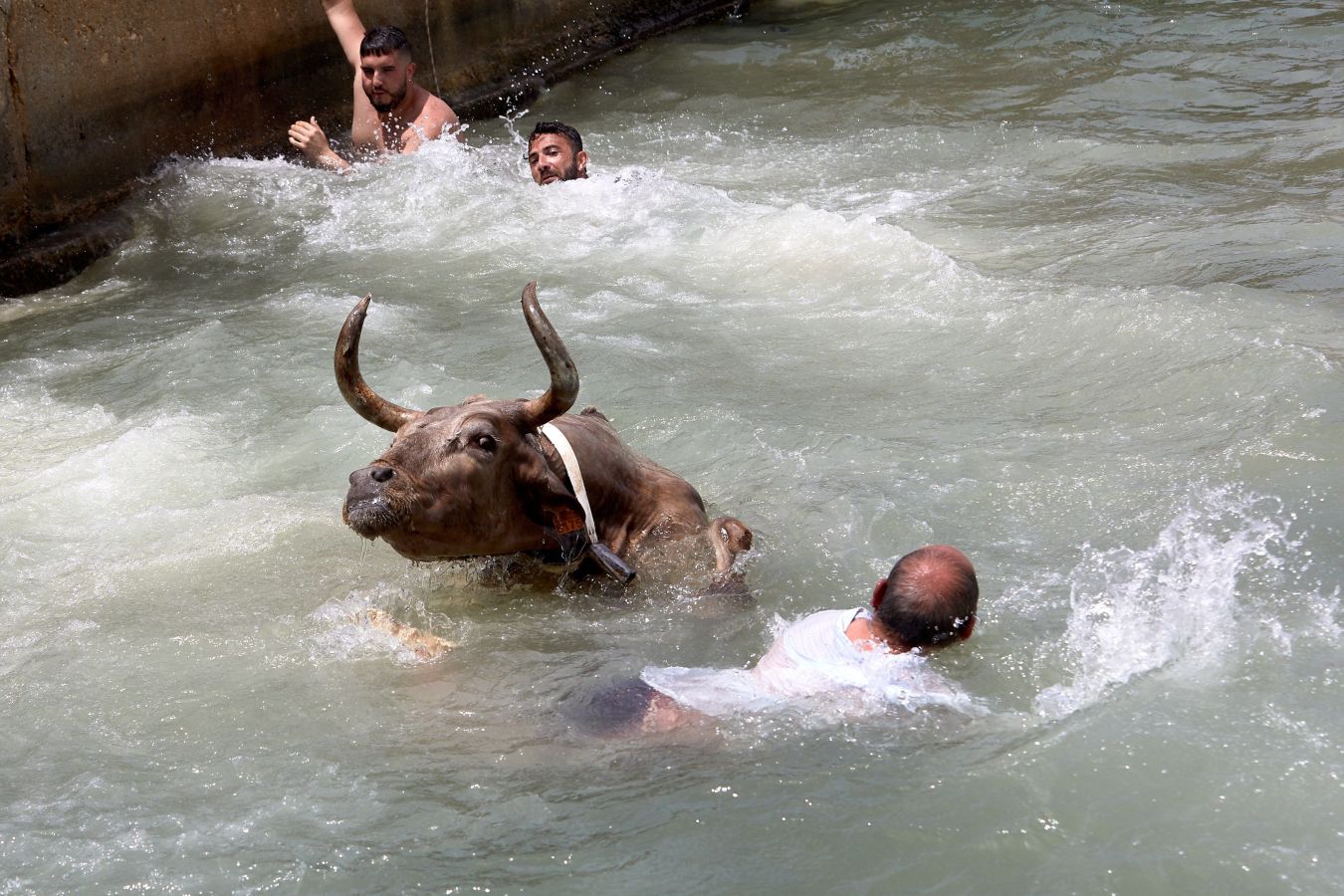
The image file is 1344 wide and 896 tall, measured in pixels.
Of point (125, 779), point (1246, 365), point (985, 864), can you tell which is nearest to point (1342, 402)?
point (1246, 365)

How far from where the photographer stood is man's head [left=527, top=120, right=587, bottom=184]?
9.73 m

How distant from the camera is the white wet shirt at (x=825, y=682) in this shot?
4.12 meters

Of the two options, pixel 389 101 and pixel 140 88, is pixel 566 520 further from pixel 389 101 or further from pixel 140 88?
pixel 389 101

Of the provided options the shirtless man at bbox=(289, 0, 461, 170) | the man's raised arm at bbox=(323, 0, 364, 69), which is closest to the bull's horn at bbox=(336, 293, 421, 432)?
the shirtless man at bbox=(289, 0, 461, 170)

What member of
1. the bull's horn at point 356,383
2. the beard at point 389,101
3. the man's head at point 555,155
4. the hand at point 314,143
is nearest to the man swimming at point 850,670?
the bull's horn at point 356,383

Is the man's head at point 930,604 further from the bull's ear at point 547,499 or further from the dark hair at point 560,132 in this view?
the dark hair at point 560,132

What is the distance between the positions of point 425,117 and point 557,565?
260 inches

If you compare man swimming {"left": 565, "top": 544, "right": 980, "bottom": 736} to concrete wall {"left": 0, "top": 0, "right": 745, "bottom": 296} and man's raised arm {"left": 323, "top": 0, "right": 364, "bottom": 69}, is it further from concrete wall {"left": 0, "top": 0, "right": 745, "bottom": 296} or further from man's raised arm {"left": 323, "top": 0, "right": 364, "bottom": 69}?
man's raised arm {"left": 323, "top": 0, "right": 364, "bottom": 69}

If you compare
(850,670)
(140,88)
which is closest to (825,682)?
(850,670)

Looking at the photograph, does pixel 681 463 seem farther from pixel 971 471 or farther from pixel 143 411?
pixel 143 411

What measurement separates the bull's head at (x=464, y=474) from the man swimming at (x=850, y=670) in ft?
2.01

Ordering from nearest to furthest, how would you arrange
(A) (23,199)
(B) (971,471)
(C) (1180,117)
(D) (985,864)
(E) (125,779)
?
(D) (985,864) → (E) (125,779) → (B) (971,471) → (A) (23,199) → (C) (1180,117)

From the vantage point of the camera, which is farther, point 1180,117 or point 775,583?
point 1180,117

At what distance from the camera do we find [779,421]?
20.6 feet
